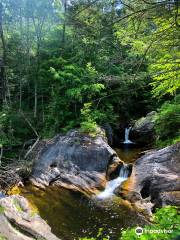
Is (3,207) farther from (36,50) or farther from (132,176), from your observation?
(36,50)

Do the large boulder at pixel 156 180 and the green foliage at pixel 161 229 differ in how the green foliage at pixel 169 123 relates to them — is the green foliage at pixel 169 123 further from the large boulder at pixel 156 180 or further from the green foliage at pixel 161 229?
the green foliage at pixel 161 229

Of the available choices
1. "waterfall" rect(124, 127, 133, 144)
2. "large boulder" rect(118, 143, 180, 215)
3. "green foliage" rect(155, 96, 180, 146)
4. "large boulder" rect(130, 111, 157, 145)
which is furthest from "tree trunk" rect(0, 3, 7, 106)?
"large boulder" rect(118, 143, 180, 215)

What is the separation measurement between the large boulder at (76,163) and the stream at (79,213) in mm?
714

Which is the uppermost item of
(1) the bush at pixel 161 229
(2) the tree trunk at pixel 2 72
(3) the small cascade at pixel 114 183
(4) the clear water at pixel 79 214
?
(2) the tree trunk at pixel 2 72

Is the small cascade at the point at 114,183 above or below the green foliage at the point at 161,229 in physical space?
below

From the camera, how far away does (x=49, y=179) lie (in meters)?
15.8

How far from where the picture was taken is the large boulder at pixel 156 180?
12.2 metres

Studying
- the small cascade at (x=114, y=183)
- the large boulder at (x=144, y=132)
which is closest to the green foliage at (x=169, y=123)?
the small cascade at (x=114, y=183)

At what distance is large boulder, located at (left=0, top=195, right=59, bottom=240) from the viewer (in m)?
9.26

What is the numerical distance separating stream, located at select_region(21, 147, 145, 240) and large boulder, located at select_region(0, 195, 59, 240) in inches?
30.7

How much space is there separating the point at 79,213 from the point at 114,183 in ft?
10.5

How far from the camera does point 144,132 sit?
2141cm

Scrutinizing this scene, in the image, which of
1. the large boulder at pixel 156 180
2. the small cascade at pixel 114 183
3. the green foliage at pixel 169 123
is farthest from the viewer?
the green foliage at pixel 169 123

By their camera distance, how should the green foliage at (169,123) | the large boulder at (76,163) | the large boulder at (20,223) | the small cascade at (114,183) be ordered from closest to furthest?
1. the large boulder at (20,223)
2. the small cascade at (114,183)
3. the large boulder at (76,163)
4. the green foliage at (169,123)
